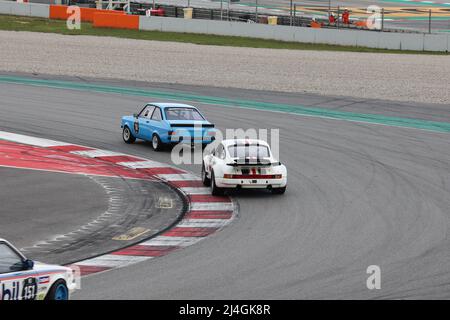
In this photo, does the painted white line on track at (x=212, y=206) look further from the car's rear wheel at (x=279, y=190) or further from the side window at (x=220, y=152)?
the side window at (x=220, y=152)

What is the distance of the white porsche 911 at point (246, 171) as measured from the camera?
871 inches

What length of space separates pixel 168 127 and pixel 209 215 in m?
7.05

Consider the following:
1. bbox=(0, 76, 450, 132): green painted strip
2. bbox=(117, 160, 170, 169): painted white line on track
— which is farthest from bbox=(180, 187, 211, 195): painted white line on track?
bbox=(0, 76, 450, 132): green painted strip

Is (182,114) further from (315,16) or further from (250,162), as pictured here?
(315,16)

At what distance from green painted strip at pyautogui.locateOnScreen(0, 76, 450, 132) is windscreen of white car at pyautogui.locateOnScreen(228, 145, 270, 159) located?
9.92 metres

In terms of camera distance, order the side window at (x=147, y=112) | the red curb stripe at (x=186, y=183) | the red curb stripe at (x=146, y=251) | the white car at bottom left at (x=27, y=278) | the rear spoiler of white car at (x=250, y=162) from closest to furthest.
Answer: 1. the white car at bottom left at (x=27, y=278)
2. the red curb stripe at (x=146, y=251)
3. the rear spoiler of white car at (x=250, y=162)
4. the red curb stripe at (x=186, y=183)
5. the side window at (x=147, y=112)

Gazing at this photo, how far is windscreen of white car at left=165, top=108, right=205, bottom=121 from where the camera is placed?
2798cm

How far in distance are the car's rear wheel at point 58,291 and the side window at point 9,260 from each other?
24.2 inches

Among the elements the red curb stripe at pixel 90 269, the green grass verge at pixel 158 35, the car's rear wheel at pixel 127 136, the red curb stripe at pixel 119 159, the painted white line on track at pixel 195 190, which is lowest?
the painted white line on track at pixel 195 190

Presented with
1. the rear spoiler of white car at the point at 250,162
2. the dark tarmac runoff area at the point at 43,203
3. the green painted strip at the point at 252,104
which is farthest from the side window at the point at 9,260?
the green painted strip at the point at 252,104

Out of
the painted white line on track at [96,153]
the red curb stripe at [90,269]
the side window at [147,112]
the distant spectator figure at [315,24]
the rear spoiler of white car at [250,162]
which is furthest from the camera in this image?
the distant spectator figure at [315,24]

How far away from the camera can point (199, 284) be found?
15.3m

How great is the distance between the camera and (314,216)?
2031 centimetres

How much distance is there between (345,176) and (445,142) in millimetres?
5937
